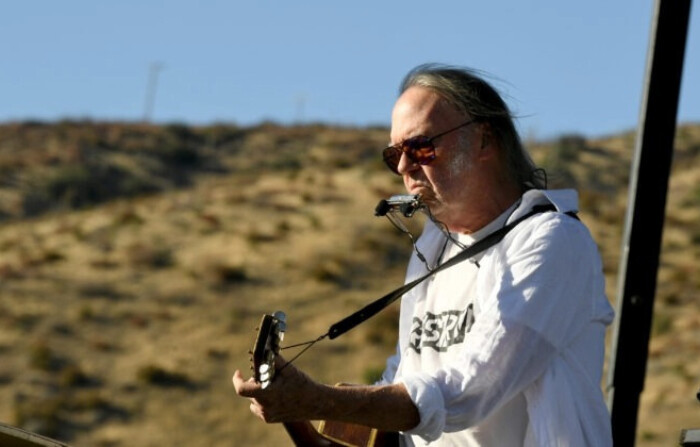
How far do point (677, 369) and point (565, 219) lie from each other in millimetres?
26647

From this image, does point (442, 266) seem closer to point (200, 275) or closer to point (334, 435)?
point (334, 435)

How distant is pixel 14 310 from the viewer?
35.1 metres

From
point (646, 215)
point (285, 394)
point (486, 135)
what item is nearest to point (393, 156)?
point (486, 135)

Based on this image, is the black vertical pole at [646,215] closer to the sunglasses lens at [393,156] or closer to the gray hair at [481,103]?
the gray hair at [481,103]

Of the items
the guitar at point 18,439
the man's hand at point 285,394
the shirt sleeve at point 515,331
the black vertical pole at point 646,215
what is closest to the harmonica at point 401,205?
the shirt sleeve at point 515,331

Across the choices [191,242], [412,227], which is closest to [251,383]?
[412,227]

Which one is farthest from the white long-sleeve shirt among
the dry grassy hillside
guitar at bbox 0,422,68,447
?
the dry grassy hillside

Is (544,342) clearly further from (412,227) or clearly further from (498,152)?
(412,227)

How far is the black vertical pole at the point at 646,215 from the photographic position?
6289mm

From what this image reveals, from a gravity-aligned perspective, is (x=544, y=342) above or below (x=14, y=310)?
above

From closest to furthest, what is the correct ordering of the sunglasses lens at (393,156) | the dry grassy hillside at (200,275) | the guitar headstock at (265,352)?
the guitar headstock at (265,352)
the sunglasses lens at (393,156)
the dry grassy hillside at (200,275)

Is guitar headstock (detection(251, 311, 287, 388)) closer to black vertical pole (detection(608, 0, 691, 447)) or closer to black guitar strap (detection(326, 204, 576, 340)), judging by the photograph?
black guitar strap (detection(326, 204, 576, 340))

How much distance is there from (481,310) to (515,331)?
0.67 feet

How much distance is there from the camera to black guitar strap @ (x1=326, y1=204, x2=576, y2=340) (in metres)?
4.25
